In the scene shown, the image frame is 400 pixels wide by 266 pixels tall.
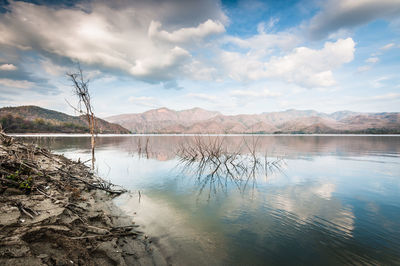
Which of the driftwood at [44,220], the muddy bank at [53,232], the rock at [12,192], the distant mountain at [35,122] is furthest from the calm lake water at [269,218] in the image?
the distant mountain at [35,122]

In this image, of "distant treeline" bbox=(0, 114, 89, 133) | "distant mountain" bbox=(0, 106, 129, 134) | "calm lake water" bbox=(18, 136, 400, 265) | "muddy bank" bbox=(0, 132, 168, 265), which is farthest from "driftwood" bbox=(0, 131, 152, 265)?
"distant treeline" bbox=(0, 114, 89, 133)

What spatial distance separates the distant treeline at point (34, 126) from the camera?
287 feet

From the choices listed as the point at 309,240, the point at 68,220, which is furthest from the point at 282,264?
the point at 68,220

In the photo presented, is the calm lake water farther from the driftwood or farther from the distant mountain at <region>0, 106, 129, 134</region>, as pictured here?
the distant mountain at <region>0, 106, 129, 134</region>

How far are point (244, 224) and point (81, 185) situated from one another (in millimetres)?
7083

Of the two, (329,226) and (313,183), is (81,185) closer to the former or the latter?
(329,226)

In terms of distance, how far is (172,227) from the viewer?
5.57m

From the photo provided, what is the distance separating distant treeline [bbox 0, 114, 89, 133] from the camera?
87.4 metres

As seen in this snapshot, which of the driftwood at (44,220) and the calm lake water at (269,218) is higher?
the driftwood at (44,220)

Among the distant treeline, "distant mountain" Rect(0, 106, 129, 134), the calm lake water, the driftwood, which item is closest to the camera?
the driftwood

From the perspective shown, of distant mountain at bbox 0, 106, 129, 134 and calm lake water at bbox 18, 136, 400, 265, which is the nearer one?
calm lake water at bbox 18, 136, 400, 265

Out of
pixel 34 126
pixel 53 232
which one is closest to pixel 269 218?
pixel 53 232

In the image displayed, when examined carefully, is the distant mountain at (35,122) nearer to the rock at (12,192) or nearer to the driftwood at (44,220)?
the driftwood at (44,220)

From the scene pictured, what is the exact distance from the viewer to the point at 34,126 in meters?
95.1
